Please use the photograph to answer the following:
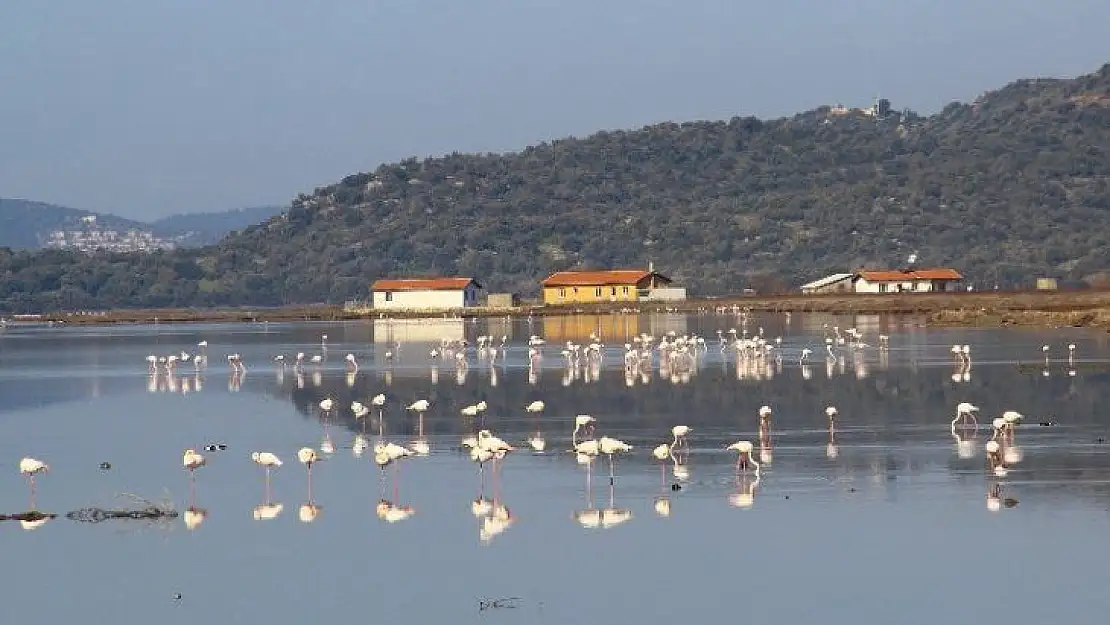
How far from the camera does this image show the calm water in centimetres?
1748

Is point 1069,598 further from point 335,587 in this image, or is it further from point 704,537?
point 335,587

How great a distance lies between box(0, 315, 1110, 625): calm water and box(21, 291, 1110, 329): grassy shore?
3367 cm

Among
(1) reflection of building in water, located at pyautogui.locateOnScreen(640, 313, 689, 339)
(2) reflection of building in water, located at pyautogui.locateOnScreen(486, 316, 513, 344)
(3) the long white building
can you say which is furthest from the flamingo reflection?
(3) the long white building

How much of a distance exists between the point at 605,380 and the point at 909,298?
6709 centimetres

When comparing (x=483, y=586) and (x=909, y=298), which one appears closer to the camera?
(x=483, y=586)

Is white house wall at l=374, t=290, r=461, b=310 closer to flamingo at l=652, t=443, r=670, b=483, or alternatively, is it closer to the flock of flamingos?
the flock of flamingos

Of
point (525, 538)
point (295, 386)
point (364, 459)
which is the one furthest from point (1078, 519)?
point (295, 386)

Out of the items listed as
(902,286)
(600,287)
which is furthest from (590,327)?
(902,286)

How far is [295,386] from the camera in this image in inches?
1911

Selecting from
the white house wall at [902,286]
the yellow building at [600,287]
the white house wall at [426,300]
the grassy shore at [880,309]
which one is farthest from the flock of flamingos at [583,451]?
the white house wall at [426,300]

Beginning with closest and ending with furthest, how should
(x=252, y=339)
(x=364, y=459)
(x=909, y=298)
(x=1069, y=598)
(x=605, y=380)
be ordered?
(x=1069, y=598) → (x=364, y=459) → (x=605, y=380) → (x=252, y=339) → (x=909, y=298)

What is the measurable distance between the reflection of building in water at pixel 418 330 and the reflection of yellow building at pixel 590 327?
14.5 feet

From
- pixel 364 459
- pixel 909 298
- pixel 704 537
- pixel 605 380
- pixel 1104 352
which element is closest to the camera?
pixel 704 537

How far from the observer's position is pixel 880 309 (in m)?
102
